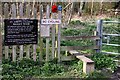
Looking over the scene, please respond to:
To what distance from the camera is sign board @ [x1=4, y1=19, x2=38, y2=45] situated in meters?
6.27

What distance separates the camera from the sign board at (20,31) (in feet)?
20.6

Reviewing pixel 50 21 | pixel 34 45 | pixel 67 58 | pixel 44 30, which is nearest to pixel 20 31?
pixel 34 45

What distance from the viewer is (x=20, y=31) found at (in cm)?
636

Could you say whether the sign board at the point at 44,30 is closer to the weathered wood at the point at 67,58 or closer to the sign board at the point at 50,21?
the sign board at the point at 50,21

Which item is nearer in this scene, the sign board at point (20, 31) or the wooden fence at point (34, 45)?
the sign board at point (20, 31)

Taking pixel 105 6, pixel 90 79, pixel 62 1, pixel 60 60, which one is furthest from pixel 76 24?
pixel 90 79

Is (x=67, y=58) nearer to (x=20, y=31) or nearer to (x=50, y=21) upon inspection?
(x=50, y=21)

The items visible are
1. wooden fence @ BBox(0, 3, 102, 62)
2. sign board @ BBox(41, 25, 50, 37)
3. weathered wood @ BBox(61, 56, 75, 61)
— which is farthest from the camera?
weathered wood @ BBox(61, 56, 75, 61)

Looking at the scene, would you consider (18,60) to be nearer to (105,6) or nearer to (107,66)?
(107,66)

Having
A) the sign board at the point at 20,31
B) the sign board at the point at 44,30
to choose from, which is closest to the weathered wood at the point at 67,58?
the sign board at the point at 44,30

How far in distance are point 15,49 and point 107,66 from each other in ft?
7.53

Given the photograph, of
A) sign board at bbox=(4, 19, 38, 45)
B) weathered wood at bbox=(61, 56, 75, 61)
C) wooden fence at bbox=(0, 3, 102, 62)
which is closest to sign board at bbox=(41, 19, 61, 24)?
wooden fence at bbox=(0, 3, 102, 62)

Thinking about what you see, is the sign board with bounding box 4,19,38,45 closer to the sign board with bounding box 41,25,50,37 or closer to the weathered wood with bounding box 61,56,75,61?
the sign board with bounding box 41,25,50,37

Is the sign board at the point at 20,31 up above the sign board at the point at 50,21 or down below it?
below
